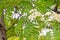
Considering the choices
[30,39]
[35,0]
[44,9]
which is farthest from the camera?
[35,0]

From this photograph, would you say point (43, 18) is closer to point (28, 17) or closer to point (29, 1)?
point (28, 17)

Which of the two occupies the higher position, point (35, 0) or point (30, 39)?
point (35, 0)

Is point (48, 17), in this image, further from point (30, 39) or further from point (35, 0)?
point (35, 0)

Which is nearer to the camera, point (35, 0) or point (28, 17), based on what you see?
point (28, 17)

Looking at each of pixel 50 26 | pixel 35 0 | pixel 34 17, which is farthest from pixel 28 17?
pixel 35 0

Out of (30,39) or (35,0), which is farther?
(35,0)

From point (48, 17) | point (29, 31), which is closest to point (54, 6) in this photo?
point (48, 17)

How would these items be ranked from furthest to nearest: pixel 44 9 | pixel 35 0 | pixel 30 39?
1. pixel 35 0
2. pixel 44 9
3. pixel 30 39

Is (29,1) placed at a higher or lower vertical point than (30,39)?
higher

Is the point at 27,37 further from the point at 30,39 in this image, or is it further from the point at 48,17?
the point at 48,17
